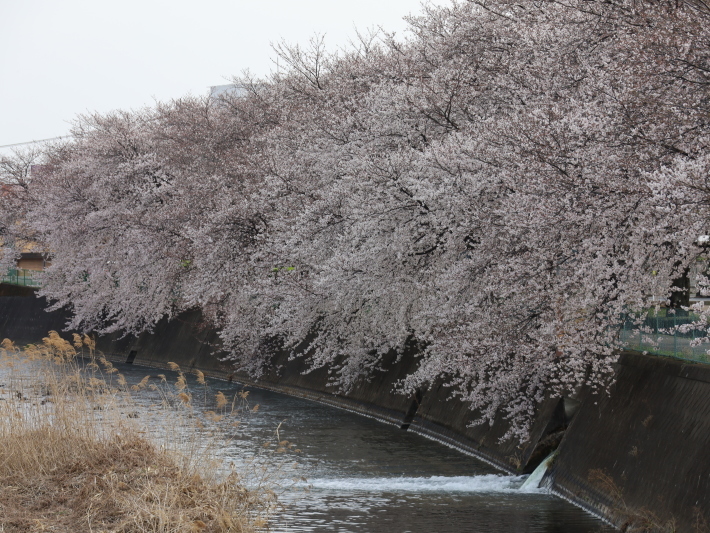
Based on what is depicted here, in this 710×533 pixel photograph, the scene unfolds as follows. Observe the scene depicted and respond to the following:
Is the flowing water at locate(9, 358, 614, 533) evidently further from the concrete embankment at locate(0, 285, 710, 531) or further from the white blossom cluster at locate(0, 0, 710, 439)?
the white blossom cluster at locate(0, 0, 710, 439)

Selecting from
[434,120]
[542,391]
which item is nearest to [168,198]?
[434,120]

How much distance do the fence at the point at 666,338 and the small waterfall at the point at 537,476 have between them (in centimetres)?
290

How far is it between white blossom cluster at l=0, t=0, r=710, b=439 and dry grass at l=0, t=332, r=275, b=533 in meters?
6.05

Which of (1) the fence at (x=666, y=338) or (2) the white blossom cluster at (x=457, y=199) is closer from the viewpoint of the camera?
(2) the white blossom cluster at (x=457, y=199)

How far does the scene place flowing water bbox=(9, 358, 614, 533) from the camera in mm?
14312

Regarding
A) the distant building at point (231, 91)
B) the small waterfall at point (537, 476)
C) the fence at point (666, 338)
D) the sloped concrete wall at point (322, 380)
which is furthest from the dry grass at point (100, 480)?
the distant building at point (231, 91)

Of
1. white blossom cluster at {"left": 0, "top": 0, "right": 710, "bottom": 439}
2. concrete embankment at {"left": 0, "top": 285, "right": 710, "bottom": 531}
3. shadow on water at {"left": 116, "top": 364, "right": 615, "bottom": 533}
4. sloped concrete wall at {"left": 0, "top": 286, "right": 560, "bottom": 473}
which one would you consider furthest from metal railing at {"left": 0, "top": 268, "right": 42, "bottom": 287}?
concrete embankment at {"left": 0, "top": 285, "right": 710, "bottom": 531}

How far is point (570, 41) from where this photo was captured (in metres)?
17.6

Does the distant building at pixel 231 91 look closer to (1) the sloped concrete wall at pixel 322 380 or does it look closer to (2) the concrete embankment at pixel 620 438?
(1) the sloped concrete wall at pixel 322 380

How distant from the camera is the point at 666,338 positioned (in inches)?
603

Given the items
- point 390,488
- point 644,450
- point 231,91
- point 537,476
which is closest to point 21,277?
point 231,91

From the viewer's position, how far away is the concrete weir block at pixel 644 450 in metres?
12.7

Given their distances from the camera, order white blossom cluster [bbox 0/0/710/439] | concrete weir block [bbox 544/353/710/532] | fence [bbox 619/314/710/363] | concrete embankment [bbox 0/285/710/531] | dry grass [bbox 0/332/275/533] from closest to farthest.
→ dry grass [bbox 0/332/275/533], concrete weir block [bbox 544/353/710/532], concrete embankment [bbox 0/285/710/531], white blossom cluster [bbox 0/0/710/439], fence [bbox 619/314/710/363]

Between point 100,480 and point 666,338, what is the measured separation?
31.4 feet
